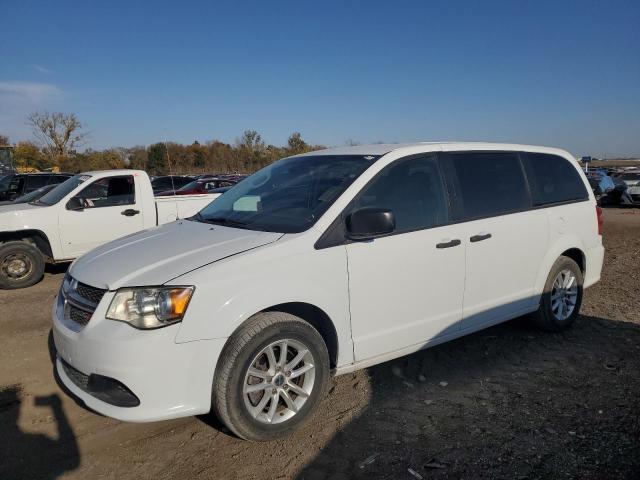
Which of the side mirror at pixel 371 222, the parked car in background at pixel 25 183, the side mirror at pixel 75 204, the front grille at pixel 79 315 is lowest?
the front grille at pixel 79 315

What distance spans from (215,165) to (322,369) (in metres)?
49.7

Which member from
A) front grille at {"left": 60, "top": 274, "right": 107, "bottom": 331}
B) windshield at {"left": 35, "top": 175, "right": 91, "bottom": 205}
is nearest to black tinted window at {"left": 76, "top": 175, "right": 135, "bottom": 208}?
windshield at {"left": 35, "top": 175, "right": 91, "bottom": 205}

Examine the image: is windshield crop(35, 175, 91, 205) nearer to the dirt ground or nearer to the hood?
the dirt ground

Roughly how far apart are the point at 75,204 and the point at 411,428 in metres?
6.65

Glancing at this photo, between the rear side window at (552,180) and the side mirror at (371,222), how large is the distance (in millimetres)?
2105

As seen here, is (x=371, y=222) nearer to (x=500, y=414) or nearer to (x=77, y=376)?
(x=500, y=414)

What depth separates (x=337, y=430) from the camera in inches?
124

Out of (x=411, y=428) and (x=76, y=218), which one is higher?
(x=76, y=218)

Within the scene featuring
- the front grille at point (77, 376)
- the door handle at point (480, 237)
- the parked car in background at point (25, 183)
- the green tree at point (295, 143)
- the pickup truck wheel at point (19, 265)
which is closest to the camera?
the front grille at point (77, 376)

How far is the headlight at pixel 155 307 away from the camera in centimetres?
264

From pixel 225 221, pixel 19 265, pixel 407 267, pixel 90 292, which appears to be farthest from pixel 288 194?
pixel 19 265

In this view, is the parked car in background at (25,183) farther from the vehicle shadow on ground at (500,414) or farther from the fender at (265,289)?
the vehicle shadow on ground at (500,414)

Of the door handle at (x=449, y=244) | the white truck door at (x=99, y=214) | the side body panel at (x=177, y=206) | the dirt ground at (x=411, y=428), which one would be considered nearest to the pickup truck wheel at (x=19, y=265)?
the white truck door at (x=99, y=214)

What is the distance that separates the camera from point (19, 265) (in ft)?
23.9
